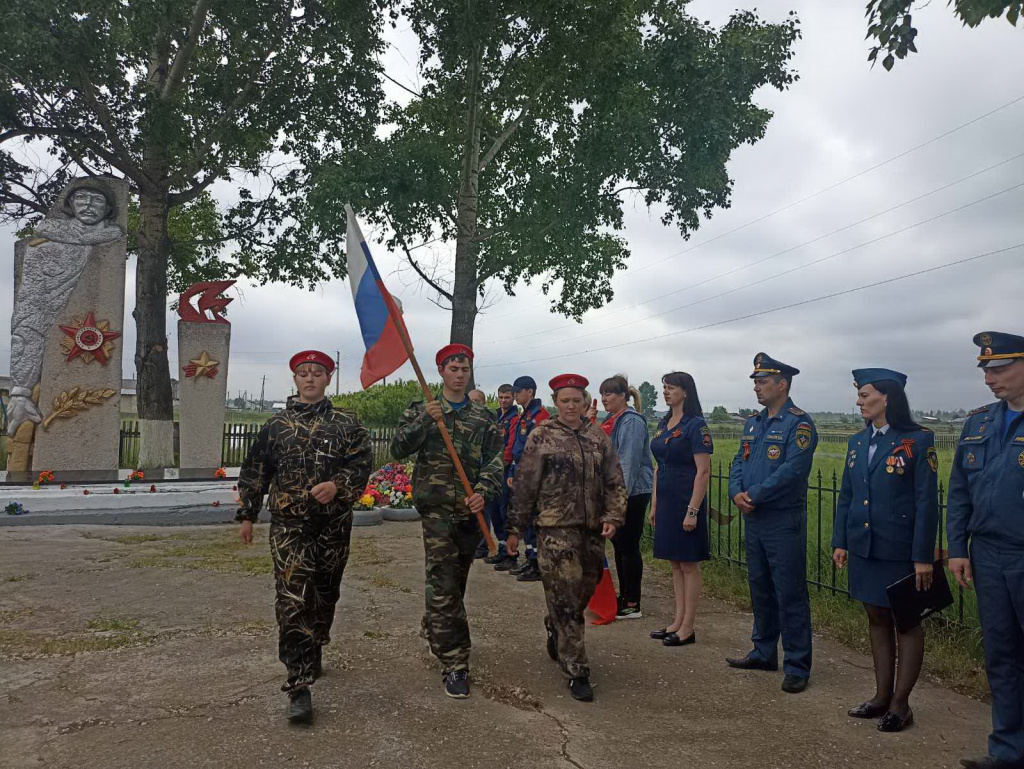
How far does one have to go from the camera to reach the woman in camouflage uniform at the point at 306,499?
3.70 m

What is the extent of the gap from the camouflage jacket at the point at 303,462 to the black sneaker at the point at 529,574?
3399 mm

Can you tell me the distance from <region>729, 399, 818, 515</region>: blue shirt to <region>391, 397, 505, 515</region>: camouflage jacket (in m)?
1.53

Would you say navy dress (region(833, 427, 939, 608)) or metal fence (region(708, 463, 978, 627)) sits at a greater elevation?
navy dress (region(833, 427, 939, 608))

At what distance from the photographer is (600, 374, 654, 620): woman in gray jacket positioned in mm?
5688

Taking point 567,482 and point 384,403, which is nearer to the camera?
point 567,482

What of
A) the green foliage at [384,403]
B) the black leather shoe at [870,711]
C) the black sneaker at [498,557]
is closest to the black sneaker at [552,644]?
the black leather shoe at [870,711]

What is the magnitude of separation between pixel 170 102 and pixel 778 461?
1410cm

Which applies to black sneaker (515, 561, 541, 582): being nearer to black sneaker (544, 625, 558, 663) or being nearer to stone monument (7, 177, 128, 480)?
black sneaker (544, 625, 558, 663)

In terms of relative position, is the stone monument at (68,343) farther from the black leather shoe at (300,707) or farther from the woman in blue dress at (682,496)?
the woman in blue dress at (682,496)

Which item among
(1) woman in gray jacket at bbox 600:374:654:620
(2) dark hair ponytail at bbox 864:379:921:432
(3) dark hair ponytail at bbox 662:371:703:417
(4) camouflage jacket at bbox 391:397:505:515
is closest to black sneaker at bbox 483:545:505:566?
(1) woman in gray jacket at bbox 600:374:654:620

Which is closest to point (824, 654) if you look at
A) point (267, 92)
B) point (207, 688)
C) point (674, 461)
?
point (674, 461)

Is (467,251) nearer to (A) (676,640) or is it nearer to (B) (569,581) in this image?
(A) (676,640)

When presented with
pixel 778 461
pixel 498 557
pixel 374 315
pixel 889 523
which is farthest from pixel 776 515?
pixel 498 557

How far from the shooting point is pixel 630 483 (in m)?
5.61
